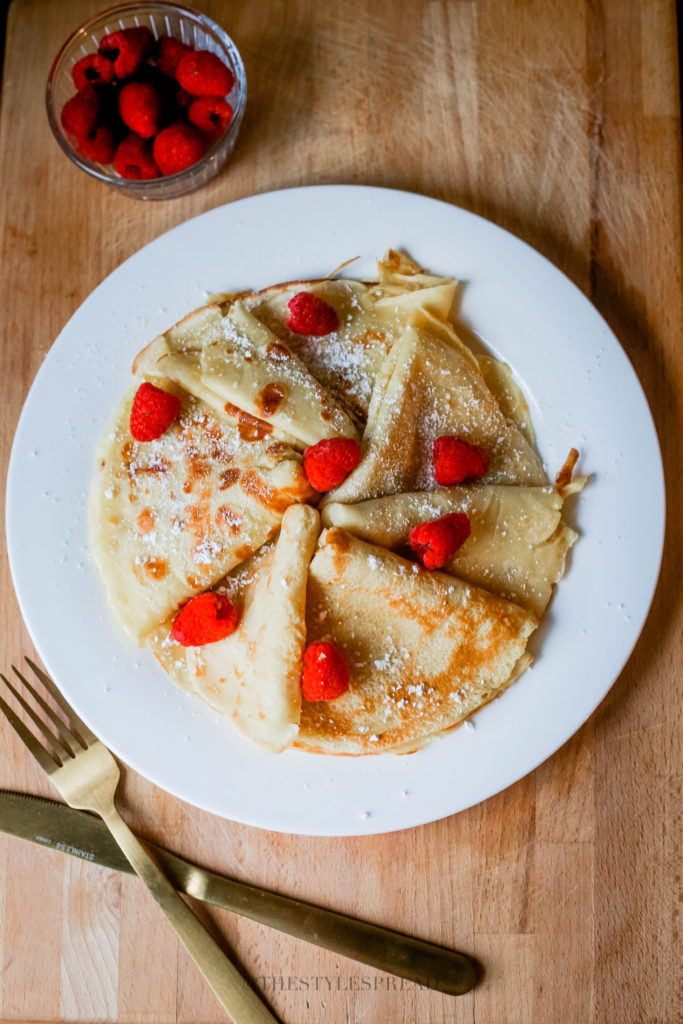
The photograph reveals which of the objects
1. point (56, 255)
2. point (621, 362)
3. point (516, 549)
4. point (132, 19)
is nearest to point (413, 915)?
point (516, 549)

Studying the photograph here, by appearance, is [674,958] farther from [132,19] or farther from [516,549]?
[132,19]

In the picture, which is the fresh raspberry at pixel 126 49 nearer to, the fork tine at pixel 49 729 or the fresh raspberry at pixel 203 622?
the fresh raspberry at pixel 203 622

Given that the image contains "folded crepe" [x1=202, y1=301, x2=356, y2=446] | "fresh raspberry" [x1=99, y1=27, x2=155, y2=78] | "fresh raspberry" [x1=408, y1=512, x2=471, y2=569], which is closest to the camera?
"fresh raspberry" [x1=408, y1=512, x2=471, y2=569]

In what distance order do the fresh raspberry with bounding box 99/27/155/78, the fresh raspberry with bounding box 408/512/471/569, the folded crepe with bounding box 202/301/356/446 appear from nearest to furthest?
the fresh raspberry with bounding box 408/512/471/569
the folded crepe with bounding box 202/301/356/446
the fresh raspberry with bounding box 99/27/155/78

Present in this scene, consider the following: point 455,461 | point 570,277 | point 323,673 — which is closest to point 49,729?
point 323,673

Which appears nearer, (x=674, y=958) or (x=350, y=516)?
(x=350, y=516)

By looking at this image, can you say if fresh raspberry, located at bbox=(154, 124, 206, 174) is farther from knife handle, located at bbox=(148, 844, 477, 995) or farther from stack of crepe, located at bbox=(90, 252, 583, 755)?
knife handle, located at bbox=(148, 844, 477, 995)

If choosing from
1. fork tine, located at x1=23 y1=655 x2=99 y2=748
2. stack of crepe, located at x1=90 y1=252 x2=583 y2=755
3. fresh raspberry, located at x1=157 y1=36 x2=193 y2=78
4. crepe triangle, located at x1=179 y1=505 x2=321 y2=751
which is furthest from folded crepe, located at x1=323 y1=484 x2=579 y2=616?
fresh raspberry, located at x1=157 y1=36 x2=193 y2=78
